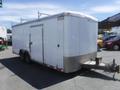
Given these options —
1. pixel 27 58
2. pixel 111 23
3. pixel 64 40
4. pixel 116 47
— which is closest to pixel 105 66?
Answer: pixel 64 40

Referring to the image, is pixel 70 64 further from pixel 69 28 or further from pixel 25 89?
pixel 25 89

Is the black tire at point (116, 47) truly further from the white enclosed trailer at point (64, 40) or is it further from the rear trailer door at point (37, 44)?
the rear trailer door at point (37, 44)

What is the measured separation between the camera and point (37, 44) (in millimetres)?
11430

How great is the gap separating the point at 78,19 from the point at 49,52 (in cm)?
217

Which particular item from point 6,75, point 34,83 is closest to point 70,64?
point 34,83

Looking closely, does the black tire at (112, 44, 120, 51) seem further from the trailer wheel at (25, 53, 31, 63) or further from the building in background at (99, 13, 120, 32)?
the building in background at (99, 13, 120, 32)

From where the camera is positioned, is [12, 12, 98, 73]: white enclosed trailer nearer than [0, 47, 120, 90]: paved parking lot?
No

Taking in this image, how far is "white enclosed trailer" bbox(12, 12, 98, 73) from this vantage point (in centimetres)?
886

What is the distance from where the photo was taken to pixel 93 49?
10.9 meters

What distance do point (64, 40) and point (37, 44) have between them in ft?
9.63

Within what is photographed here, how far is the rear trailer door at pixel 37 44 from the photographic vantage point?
10930mm

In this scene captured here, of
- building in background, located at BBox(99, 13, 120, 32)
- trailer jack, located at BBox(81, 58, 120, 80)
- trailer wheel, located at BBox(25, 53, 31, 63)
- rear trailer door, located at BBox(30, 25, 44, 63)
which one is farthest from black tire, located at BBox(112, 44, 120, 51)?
building in background, located at BBox(99, 13, 120, 32)

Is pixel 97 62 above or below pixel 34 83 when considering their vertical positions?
above

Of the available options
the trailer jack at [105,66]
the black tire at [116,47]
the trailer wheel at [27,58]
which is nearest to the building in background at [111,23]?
the black tire at [116,47]
